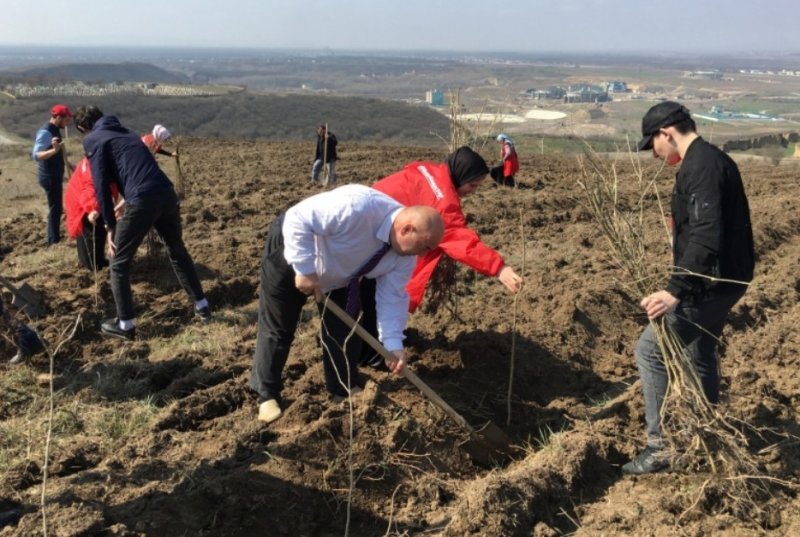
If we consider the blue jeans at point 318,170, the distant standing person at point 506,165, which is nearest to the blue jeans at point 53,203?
the blue jeans at point 318,170

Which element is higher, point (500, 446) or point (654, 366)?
point (654, 366)

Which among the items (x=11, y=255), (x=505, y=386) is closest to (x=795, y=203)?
(x=505, y=386)

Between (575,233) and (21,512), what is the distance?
642 cm

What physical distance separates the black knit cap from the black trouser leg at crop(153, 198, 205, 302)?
3.42 meters

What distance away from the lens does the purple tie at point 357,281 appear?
118 inches

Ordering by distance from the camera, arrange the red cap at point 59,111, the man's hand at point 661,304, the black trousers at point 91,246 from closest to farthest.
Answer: the man's hand at point 661,304 < the black trousers at point 91,246 < the red cap at point 59,111

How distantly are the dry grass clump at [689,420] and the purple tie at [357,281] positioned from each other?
1.06 meters

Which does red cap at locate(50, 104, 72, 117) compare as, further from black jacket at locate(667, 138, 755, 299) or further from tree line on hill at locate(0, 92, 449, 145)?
tree line on hill at locate(0, 92, 449, 145)

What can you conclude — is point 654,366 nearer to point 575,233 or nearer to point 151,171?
point 151,171

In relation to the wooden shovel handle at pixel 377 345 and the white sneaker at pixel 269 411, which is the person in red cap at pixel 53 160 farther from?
the wooden shovel handle at pixel 377 345

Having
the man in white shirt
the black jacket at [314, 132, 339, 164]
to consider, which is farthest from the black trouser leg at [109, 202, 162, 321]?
the black jacket at [314, 132, 339, 164]

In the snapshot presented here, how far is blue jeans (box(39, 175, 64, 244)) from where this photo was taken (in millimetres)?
6867

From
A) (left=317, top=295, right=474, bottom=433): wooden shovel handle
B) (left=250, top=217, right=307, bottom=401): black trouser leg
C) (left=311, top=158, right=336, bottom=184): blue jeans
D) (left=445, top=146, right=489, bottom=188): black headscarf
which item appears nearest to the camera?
(left=317, top=295, right=474, bottom=433): wooden shovel handle

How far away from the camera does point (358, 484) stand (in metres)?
2.98
